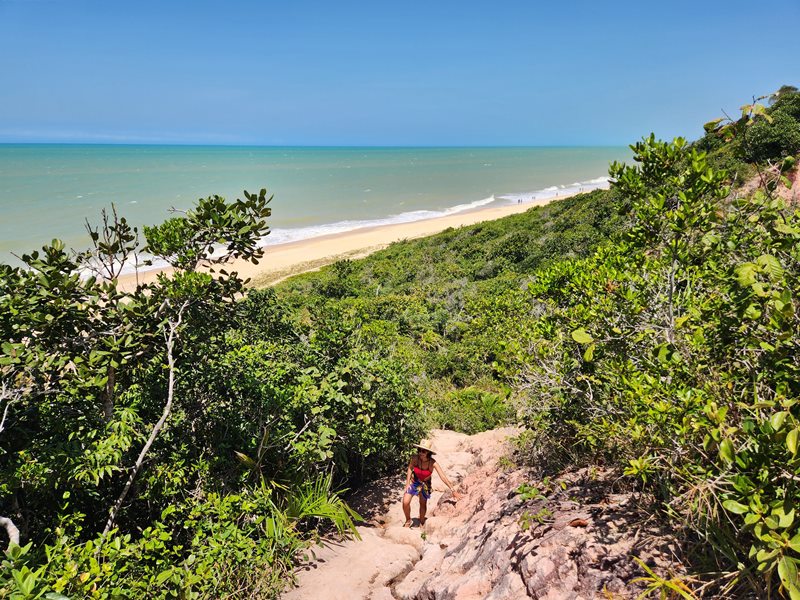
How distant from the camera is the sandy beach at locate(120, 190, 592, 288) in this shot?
26031 millimetres

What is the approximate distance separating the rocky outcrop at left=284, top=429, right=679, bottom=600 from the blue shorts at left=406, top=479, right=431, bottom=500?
36 cm

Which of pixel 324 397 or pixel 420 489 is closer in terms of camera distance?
pixel 324 397

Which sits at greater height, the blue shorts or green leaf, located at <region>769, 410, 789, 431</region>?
green leaf, located at <region>769, 410, 789, 431</region>

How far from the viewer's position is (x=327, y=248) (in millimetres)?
32625

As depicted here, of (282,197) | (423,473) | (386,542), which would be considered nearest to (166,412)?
(386,542)

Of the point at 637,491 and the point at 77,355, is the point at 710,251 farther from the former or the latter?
the point at 77,355

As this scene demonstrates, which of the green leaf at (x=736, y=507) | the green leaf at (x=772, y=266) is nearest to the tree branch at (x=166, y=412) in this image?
the green leaf at (x=736, y=507)

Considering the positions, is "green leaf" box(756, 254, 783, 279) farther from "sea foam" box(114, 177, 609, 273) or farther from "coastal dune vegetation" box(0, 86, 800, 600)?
"sea foam" box(114, 177, 609, 273)

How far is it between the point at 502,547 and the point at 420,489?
6.40ft

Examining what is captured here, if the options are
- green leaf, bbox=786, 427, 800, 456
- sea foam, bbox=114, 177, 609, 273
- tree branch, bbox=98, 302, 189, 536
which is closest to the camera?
green leaf, bbox=786, 427, 800, 456

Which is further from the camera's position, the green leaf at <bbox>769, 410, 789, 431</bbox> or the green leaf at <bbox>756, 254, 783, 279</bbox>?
the green leaf at <bbox>756, 254, 783, 279</bbox>

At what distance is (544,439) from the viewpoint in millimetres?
4609

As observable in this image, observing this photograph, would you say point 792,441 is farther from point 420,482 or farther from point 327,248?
point 327,248

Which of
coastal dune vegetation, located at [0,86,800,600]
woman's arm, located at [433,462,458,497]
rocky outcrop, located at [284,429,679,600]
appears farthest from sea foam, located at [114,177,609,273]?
rocky outcrop, located at [284,429,679,600]
